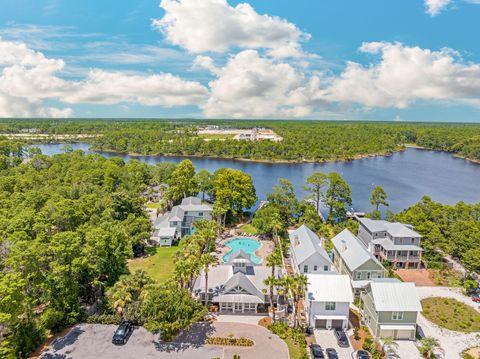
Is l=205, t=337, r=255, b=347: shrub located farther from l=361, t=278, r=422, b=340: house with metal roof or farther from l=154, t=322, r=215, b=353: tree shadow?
l=361, t=278, r=422, b=340: house with metal roof

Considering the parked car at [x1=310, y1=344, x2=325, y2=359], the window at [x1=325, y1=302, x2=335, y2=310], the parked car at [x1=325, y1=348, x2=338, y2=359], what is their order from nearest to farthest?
the parked car at [x1=310, y1=344, x2=325, y2=359] → the parked car at [x1=325, y1=348, x2=338, y2=359] → the window at [x1=325, y1=302, x2=335, y2=310]

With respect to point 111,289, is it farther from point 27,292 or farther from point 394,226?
point 394,226

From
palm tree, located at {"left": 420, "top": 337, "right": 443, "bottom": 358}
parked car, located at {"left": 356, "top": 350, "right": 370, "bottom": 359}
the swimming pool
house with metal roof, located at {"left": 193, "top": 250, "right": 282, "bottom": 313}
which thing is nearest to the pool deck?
the swimming pool

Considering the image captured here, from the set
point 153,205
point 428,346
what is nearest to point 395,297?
point 428,346

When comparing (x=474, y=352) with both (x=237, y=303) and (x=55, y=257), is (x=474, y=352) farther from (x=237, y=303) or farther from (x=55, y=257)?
(x=55, y=257)

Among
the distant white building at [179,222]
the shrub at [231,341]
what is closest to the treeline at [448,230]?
the shrub at [231,341]

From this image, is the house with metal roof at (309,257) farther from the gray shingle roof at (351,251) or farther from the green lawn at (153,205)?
the green lawn at (153,205)
